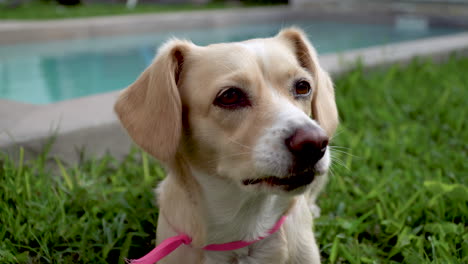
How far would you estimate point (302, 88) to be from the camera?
2.10m

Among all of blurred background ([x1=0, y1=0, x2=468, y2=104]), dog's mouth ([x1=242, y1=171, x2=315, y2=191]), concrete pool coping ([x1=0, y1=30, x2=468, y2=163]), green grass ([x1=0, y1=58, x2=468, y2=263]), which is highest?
dog's mouth ([x1=242, y1=171, x2=315, y2=191])

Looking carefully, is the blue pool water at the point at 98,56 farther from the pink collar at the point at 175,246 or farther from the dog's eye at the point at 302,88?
the pink collar at the point at 175,246

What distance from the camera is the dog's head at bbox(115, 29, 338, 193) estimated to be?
1709 millimetres

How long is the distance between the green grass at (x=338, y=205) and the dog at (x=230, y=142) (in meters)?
0.45

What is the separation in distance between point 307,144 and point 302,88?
1.76 feet

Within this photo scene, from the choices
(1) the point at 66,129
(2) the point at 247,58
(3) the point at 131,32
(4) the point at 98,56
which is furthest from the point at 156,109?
(3) the point at 131,32

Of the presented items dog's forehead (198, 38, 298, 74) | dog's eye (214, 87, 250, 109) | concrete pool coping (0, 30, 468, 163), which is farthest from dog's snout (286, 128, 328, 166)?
concrete pool coping (0, 30, 468, 163)

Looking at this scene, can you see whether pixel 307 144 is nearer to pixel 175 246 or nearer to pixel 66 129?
pixel 175 246

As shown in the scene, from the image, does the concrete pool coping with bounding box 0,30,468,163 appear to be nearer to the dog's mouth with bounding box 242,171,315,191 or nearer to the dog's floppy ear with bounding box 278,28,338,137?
the dog's floppy ear with bounding box 278,28,338,137

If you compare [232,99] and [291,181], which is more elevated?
[232,99]

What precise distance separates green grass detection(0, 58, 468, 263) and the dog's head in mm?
567

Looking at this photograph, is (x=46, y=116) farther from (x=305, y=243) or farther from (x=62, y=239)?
(x=305, y=243)

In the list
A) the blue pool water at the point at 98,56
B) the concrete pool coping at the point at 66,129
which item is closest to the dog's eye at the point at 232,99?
the concrete pool coping at the point at 66,129

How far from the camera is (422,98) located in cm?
Answer: 467
